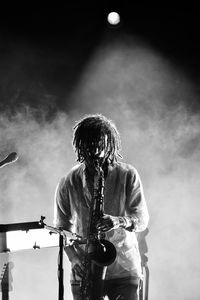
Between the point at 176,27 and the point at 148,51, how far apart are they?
519 mm

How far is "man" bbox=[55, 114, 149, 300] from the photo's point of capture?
2359 mm

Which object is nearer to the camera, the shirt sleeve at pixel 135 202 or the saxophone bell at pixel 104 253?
the saxophone bell at pixel 104 253

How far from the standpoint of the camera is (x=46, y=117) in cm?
479

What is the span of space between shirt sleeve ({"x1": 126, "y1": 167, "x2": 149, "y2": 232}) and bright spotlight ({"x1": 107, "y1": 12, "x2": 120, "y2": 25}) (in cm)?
293

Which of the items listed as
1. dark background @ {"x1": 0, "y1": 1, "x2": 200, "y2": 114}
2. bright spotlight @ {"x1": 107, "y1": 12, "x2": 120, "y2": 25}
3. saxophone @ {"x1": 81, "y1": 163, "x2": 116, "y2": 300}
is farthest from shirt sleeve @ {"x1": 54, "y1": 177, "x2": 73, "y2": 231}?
bright spotlight @ {"x1": 107, "y1": 12, "x2": 120, "y2": 25}

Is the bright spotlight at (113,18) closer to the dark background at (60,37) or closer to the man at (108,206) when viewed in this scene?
the dark background at (60,37)

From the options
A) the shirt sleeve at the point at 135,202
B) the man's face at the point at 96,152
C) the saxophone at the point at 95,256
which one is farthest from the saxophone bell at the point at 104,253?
the man's face at the point at 96,152

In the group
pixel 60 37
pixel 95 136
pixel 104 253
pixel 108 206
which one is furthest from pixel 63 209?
pixel 60 37

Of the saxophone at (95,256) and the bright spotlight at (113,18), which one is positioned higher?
the bright spotlight at (113,18)

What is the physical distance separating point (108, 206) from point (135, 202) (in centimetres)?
20

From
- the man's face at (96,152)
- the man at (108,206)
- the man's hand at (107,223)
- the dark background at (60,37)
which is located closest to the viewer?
the man's hand at (107,223)

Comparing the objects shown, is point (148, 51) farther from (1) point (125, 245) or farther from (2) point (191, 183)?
(1) point (125, 245)

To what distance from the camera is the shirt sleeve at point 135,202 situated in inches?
96.3

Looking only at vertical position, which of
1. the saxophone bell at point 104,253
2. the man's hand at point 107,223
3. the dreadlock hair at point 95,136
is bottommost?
the saxophone bell at point 104,253
